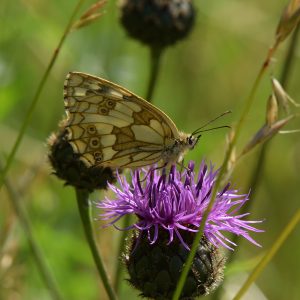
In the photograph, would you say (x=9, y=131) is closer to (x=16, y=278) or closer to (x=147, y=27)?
(x=147, y=27)

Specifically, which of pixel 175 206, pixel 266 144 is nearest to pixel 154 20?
pixel 266 144

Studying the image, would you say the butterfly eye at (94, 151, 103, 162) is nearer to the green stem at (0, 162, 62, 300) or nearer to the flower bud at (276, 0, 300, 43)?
the green stem at (0, 162, 62, 300)

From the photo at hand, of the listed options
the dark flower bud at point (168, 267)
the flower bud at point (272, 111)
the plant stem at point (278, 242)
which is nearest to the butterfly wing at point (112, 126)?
the dark flower bud at point (168, 267)

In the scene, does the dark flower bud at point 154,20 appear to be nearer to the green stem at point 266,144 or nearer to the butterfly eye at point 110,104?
the green stem at point 266,144

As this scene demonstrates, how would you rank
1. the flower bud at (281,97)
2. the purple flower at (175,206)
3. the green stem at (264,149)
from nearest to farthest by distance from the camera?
1. the flower bud at (281,97)
2. the purple flower at (175,206)
3. the green stem at (264,149)

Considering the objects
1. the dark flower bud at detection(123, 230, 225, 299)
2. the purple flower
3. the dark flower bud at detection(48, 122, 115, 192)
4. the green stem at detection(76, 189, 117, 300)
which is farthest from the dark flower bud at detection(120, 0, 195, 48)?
the dark flower bud at detection(123, 230, 225, 299)

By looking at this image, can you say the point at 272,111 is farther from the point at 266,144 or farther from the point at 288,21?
the point at 266,144
